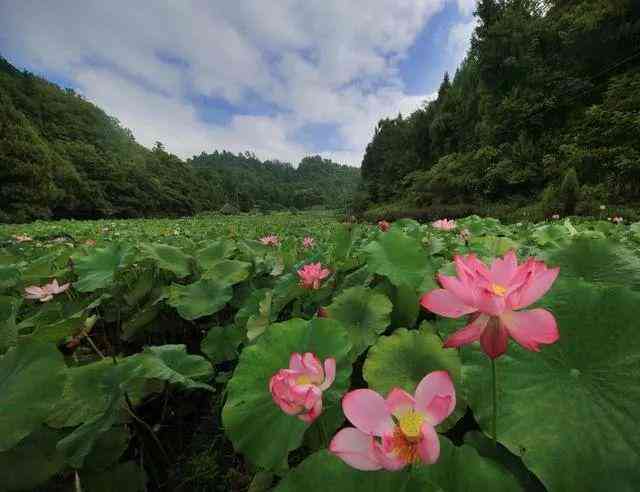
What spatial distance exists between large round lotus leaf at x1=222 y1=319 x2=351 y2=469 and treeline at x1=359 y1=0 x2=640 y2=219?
12.2 meters

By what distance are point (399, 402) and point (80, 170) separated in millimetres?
42049

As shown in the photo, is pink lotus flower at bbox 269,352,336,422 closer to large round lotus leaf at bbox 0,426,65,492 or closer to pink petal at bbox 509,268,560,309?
pink petal at bbox 509,268,560,309

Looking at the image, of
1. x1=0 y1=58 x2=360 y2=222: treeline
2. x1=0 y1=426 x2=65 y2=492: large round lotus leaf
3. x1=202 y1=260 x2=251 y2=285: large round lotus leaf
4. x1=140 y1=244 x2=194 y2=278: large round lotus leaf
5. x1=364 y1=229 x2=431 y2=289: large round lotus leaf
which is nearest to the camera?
x1=0 y1=426 x2=65 y2=492: large round lotus leaf

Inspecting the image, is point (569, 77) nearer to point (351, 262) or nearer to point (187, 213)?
point (351, 262)

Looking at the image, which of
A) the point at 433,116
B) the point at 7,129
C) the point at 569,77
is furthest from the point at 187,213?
the point at 569,77

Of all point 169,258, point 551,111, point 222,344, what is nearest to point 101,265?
point 169,258

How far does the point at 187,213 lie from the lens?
47719 millimetres

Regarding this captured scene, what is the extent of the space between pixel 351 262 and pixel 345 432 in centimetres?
103

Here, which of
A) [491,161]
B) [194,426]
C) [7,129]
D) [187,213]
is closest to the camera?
[194,426]

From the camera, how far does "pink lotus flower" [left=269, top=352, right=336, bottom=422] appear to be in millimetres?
477

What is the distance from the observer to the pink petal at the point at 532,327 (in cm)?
38

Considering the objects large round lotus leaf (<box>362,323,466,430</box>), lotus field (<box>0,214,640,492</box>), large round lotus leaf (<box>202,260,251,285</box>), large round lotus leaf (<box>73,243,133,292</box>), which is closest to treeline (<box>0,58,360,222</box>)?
large round lotus leaf (<box>73,243,133,292</box>)

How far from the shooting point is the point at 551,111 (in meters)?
17.1

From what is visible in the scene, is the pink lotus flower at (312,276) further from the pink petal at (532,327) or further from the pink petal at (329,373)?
the pink petal at (532,327)
